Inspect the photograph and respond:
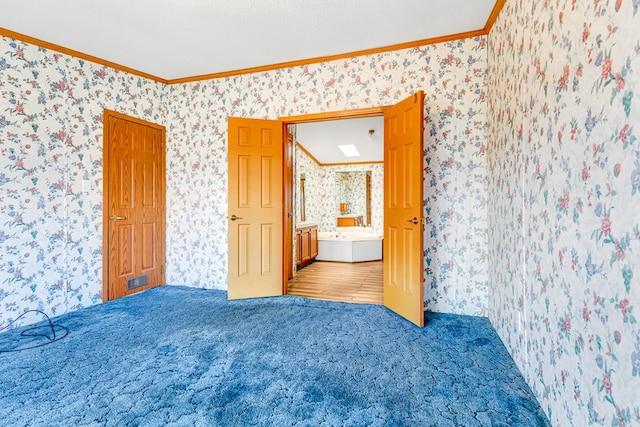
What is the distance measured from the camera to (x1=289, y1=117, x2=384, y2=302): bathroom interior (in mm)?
4861

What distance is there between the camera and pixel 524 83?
6.38 ft

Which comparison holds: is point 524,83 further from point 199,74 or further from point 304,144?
point 304,144

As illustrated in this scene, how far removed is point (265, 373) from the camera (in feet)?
6.52

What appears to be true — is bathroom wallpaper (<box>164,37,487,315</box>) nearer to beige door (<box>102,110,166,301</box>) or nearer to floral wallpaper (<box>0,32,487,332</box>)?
floral wallpaper (<box>0,32,487,332</box>)

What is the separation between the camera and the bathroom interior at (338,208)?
191 inches

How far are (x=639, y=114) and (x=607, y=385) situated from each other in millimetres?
924

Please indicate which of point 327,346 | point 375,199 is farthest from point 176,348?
point 375,199

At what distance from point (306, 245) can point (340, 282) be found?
146cm

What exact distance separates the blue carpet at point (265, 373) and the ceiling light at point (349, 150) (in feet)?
15.4

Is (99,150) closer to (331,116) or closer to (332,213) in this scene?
(331,116)

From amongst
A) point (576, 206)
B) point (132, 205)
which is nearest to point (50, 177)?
point (132, 205)

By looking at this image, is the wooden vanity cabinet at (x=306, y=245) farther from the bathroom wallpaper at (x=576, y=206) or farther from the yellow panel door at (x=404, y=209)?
the bathroom wallpaper at (x=576, y=206)

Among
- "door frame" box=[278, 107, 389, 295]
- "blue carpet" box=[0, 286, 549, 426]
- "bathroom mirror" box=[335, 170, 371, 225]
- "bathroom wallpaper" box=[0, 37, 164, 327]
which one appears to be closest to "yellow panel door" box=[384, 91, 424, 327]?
"door frame" box=[278, 107, 389, 295]

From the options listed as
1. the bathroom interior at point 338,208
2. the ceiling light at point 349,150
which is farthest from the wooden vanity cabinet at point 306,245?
the ceiling light at point 349,150
